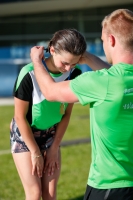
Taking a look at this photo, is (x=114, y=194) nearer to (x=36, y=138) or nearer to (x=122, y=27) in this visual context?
(x=122, y=27)

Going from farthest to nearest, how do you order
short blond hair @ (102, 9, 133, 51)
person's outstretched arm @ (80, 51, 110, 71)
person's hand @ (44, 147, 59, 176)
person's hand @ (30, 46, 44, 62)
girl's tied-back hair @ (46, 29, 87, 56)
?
person's hand @ (44, 147, 59, 176)
person's outstretched arm @ (80, 51, 110, 71)
girl's tied-back hair @ (46, 29, 87, 56)
person's hand @ (30, 46, 44, 62)
short blond hair @ (102, 9, 133, 51)

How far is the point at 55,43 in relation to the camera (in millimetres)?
3963

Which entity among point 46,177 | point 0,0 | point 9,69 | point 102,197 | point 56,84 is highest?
point 56,84

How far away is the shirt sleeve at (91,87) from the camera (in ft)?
9.92

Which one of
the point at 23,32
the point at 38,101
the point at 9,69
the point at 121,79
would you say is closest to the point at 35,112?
the point at 38,101

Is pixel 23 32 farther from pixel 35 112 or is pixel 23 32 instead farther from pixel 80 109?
pixel 35 112

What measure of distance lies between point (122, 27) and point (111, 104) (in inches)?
19.6

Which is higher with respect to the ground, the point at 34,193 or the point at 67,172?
the point at 34,193

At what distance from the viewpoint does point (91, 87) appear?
10.0 ft

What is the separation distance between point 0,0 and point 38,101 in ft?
79.4

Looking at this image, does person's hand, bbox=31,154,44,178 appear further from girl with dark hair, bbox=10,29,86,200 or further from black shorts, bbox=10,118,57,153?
black shorts, bbox=10,118,57,153

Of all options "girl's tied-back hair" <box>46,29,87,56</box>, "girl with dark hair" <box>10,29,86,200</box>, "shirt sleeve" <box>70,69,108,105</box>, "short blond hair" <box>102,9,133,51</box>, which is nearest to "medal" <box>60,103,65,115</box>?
"girl with dark hair" <box>10,29,86,200</box>

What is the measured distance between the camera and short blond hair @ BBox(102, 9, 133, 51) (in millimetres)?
3008

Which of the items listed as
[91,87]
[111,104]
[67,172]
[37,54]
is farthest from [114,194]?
[67,172]
